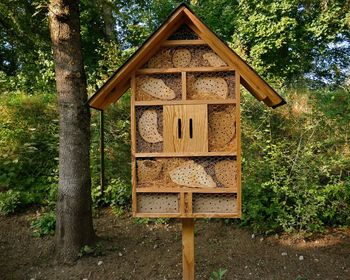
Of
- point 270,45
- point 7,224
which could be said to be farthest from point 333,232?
point 270,45

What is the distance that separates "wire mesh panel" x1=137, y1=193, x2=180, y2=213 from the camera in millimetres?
2686

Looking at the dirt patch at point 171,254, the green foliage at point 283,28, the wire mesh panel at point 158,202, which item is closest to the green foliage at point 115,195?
the dirt patch at point 171,254

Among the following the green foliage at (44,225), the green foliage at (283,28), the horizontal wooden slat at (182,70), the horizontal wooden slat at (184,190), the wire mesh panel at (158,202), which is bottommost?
the green foliage at (44,225)

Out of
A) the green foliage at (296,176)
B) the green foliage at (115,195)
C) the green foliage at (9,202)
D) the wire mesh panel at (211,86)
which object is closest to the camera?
the wire mesh panel at (211,86)

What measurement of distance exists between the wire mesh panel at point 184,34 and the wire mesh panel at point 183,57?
77 millimetres

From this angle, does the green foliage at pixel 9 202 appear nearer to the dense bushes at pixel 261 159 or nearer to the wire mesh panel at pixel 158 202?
the dense bushes at pixel 261 159

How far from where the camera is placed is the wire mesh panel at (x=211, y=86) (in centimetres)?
266

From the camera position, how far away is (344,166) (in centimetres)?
506

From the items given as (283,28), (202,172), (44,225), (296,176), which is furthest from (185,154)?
(283,28)

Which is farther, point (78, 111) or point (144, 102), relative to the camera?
point (78, 111)

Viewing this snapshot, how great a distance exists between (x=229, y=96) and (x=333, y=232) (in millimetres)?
3305

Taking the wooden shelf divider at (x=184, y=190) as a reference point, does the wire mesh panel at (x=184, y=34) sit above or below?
above

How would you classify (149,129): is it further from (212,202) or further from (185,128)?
(212,202)

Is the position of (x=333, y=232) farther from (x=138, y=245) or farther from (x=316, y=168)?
(x=138, y=245)
